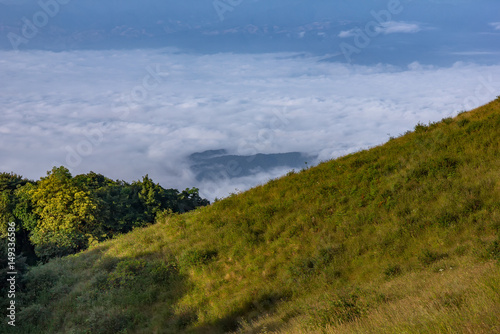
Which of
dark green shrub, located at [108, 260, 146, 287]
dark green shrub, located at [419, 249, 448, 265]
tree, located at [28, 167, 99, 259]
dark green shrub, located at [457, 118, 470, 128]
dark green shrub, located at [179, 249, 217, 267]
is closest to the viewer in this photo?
dark green shrub, located at [419, 249, 448, 265]

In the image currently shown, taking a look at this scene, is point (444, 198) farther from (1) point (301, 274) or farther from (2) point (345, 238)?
(1) point (301, 274)

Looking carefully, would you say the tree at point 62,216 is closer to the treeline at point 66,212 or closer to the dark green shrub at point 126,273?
the treeline at point 66,212

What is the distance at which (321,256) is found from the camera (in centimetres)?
1394

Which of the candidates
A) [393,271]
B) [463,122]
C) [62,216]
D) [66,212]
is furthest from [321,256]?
[62,216]

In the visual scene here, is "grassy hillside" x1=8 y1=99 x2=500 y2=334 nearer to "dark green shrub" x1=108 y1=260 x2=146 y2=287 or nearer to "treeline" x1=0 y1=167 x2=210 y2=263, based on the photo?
"dark green shrub" x1=108 y1=260 x2=146 y2=287

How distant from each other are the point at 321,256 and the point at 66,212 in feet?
111

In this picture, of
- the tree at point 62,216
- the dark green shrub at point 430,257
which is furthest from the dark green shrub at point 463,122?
the tree at point 62,216

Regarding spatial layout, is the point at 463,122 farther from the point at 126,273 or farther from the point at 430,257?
the point at 126,273

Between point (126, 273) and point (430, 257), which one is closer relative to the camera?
point (430, 257)

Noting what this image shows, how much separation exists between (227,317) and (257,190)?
30.3ft

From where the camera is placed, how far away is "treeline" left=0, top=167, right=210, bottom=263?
3872 cm

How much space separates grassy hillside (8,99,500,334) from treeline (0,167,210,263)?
58.5 ft

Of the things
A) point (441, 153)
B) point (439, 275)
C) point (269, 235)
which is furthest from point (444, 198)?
point (269, 235)

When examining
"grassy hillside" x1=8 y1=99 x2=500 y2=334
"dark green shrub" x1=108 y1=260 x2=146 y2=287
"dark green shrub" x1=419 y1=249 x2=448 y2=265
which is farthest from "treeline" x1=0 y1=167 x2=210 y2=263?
"dark green shrub" x1=419 y1=249 x2=448 y2=265
